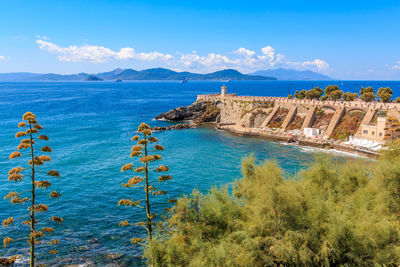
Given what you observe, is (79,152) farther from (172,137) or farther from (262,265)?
(262,265)

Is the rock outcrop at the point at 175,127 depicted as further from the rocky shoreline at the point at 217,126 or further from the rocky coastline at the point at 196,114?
the rocky coastline at the point at 196,114

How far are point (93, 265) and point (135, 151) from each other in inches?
421

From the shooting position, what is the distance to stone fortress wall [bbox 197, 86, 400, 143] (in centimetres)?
5676

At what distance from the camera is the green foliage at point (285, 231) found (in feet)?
49.6

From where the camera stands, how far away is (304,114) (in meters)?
70.8

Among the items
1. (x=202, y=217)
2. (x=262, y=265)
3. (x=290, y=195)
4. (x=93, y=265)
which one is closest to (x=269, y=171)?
(x=290, y=195)

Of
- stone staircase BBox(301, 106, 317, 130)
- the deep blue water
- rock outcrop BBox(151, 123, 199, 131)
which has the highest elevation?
stone staircase BBox(301, 106, 317, 130)

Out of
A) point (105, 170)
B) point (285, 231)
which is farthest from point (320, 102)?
point (285, 231)

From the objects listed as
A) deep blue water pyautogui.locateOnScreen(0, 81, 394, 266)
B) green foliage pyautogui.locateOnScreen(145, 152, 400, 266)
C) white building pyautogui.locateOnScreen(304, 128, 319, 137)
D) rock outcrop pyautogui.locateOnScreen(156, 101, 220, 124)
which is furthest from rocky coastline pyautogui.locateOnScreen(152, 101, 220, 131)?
green foliage pyautogui.locateOnScreen(145, 152, 400, 266)

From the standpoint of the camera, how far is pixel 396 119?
179ft

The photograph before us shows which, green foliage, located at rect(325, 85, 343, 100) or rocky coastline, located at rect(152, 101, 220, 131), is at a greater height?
green foliage, located at rect(325, 85, 343, 100)

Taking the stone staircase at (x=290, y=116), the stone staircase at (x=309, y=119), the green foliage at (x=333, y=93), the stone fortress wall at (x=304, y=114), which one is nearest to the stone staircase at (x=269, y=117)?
the stone fortress wall at (x=304, y=114)

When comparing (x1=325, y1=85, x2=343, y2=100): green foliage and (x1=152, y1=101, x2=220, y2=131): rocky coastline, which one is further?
(x1=152, y1=101, x2=220, y2=131): rocky coastline

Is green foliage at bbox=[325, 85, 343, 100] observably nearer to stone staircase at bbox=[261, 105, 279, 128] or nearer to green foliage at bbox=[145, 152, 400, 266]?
stone staircase at bbox=[261, 105, 279, 128]
